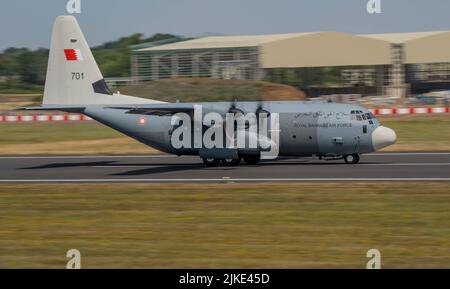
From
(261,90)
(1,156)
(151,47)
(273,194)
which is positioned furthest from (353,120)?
(151,47)

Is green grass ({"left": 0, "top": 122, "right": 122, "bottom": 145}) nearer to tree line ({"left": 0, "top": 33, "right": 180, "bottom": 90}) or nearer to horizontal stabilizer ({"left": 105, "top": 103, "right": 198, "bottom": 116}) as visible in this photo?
horizontal stabilizer ({"left": 105, "top": 103, "right": 198, "bottom": 116})

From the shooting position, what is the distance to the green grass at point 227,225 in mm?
15180

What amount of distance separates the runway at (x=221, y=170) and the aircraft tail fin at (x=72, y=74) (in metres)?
2.94

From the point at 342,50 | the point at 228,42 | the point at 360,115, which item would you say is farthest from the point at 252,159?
the point at 228,42

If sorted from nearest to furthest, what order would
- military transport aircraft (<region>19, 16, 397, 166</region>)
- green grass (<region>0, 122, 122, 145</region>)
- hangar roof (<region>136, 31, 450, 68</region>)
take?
military transport aircraft (<region>19, 16, 397, 166</region>)
green grass (<region>0, 122, 122, 145</region>)
hangar roof (<region>136, 31, 450, 68</region>)

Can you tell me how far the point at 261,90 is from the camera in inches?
2603

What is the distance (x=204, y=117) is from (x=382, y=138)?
7.22 m

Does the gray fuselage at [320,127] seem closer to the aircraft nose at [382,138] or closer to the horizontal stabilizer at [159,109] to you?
the aircraft nose at [382,138]

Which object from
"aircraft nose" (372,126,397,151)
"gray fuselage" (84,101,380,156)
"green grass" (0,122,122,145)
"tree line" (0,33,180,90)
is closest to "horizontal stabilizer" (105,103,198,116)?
"gray fuselage" (84,101,380,156)

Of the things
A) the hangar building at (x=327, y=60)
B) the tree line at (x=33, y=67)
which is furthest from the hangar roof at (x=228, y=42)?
the tree line at (x=33, y=67)

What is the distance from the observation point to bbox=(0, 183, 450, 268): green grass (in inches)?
598

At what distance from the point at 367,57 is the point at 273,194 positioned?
55804 millimetres

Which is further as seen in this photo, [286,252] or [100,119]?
[100,119]
